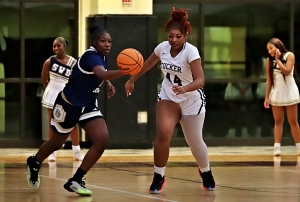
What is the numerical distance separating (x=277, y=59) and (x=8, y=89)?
19.0 feet

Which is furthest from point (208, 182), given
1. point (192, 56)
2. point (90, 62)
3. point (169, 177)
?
point (90, 62)

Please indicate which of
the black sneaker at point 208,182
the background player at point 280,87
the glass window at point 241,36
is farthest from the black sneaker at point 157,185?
the glass window at point 241,36

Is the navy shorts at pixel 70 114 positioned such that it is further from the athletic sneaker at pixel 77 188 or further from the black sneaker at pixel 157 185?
the black sneaker at pixel 157 185

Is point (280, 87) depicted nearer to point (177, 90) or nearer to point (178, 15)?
point (178, 15)

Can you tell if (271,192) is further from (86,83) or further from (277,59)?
(277,59)

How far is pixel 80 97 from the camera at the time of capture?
10805 millimetres

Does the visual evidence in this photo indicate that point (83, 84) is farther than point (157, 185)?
No

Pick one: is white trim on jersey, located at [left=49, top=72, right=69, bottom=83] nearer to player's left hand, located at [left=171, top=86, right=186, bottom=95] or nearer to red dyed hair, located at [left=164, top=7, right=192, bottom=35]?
red dyed hair, located at [left=164, top=7, right=192, bottom=35]

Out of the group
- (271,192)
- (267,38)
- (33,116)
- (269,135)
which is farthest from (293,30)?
(271,192)

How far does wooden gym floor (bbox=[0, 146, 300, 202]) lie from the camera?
10.6 metres

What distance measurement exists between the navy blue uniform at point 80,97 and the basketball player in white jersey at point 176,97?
58 centimetres

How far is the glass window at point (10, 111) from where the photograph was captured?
18.6 metres

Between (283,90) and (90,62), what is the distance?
7010mm

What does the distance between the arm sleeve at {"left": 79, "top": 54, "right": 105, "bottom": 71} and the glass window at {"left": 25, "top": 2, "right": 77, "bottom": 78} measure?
8.08 meters
